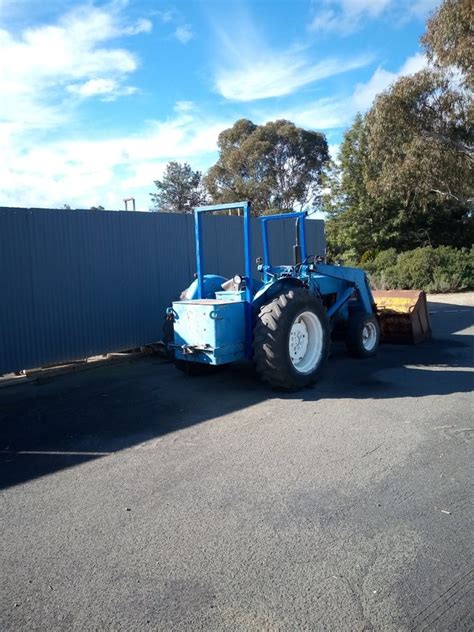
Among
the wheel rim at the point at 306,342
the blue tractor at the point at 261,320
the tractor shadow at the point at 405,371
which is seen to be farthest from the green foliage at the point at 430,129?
the wheel rim at the point at 306,342

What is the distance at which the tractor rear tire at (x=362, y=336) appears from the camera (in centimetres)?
920

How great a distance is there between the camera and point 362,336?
924 centimetres

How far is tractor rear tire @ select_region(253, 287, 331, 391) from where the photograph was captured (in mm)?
6926

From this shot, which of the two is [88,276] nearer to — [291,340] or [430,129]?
[291,340]

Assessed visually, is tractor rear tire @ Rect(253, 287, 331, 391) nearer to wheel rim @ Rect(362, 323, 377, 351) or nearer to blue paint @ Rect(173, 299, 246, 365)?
blue paint @ Rect(173, 299, 246, 365)

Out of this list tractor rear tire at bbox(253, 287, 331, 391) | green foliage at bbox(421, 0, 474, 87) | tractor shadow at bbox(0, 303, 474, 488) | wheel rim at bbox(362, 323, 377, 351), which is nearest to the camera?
tractor shadow at bbox(0, 303, 474, 488)

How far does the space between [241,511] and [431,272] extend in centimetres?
1914

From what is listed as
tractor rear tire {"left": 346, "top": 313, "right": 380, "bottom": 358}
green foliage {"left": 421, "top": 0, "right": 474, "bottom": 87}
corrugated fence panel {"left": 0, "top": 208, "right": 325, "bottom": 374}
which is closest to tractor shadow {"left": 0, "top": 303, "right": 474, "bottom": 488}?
tractor rear tire {"left": 346, "top": 313, "right": 380, "bottom": 358}

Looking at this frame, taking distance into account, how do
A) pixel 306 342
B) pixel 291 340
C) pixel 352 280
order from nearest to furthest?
pixel 291 340 → pixel 306 342 → pixel 352 280

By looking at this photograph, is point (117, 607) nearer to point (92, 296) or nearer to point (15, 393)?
point (15, 393)

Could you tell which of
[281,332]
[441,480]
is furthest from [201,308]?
[441,480]

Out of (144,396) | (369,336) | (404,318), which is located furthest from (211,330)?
(404,318)

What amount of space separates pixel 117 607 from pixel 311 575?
1112mm

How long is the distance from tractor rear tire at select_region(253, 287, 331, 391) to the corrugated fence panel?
3.77 m
